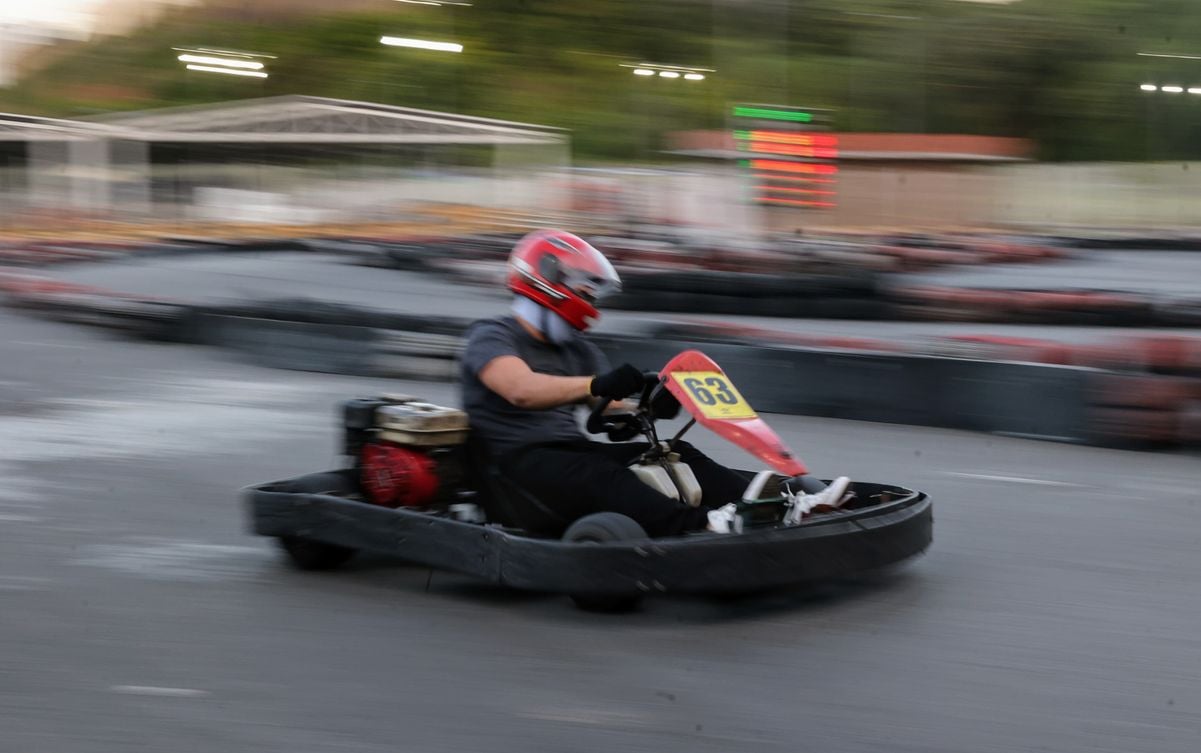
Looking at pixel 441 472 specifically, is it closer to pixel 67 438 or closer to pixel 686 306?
pixel 67 438

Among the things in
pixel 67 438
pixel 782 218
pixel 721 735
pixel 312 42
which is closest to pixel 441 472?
pixel 721 735

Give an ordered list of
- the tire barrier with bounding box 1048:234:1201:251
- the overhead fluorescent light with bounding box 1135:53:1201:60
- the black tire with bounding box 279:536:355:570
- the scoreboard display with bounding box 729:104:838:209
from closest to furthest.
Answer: the black tire with bounding box 279:536:355:570 → the tire barrier with bounding box 1048:234:1201:251 → the scoreboard display with bounding box 729:104:838:209 → the overhead fluorescent light with bounding box 1135:53:1201:60

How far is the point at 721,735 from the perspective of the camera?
3.28 m

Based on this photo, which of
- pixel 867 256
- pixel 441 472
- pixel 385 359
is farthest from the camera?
pixel 867 256

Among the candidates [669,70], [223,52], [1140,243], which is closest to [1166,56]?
[669,70]

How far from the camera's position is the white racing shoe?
14.3 feet

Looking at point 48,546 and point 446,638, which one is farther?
point 48,546

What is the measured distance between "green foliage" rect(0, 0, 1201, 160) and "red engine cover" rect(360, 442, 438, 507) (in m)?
35.3

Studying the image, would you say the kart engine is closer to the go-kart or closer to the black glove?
the go-kart

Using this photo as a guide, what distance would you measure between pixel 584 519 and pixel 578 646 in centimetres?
40

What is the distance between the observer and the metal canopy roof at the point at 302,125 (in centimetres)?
3178

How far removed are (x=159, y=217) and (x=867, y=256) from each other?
1576cm

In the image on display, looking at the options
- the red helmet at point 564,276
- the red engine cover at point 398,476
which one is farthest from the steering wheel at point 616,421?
the red engine cover at point 398,476

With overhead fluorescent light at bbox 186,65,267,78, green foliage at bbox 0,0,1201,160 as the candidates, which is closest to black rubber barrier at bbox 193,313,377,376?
green foliage at bbox 0,0,1201,160
